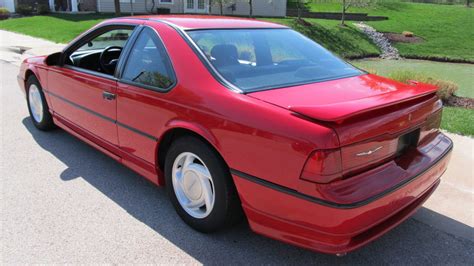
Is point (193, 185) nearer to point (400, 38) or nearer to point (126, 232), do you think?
point (126, 232)

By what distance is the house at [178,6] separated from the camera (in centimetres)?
3047

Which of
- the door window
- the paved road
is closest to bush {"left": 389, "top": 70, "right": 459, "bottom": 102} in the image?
the paved road

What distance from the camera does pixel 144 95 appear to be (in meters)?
3.27

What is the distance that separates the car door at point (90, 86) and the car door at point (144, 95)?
0.57 ft

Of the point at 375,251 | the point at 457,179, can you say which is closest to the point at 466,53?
the point at 457,179

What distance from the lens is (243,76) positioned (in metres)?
2.97

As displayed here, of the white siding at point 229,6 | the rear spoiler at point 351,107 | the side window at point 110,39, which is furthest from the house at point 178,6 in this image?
the rear spoiler at point 351,107

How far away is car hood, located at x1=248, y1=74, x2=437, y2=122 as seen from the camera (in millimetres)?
2336

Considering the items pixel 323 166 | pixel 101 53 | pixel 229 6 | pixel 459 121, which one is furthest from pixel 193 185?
pixel 229 6

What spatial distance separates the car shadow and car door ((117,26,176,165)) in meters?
0.43

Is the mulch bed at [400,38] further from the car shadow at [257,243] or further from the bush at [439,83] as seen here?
the car shadow at [257,243]

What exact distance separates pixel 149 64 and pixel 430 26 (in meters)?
34.1

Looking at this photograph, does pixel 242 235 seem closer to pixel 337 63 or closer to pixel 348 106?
pixel 348 106

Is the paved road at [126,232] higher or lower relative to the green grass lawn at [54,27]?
lower
